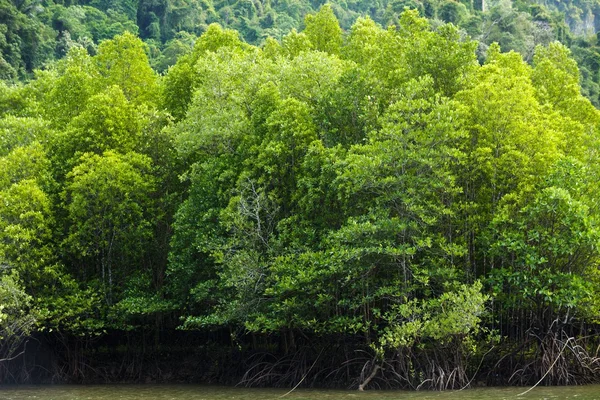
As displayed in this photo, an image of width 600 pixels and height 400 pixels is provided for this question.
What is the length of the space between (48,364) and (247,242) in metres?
10.8

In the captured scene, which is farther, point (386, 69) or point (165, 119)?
point (165, 119)

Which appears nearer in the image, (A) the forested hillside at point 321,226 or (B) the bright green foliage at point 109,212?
(A) the forested hillside at point 321,226

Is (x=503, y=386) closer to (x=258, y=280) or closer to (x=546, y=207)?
(x=546, y=207)

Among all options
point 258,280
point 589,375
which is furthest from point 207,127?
point 589,375

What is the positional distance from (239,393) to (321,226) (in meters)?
6.53

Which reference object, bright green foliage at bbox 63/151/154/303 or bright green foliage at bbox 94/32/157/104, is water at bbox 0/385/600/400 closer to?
bright green foliage at bbox 63/151/154/303

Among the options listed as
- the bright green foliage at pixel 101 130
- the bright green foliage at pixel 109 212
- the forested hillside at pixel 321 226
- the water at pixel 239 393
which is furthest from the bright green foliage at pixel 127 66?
the water at pixel 239 393

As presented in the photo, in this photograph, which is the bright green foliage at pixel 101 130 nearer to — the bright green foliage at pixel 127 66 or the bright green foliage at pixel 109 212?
the bright green foliage at pixel 109 212

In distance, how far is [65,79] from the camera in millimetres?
34719

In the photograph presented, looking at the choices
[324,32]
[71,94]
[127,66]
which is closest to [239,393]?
[71,94]

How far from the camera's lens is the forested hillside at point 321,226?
24250mm

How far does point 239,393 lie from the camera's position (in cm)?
2583

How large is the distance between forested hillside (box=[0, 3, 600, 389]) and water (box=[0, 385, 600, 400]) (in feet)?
3.41

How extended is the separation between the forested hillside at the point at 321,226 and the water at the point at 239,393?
104cm
